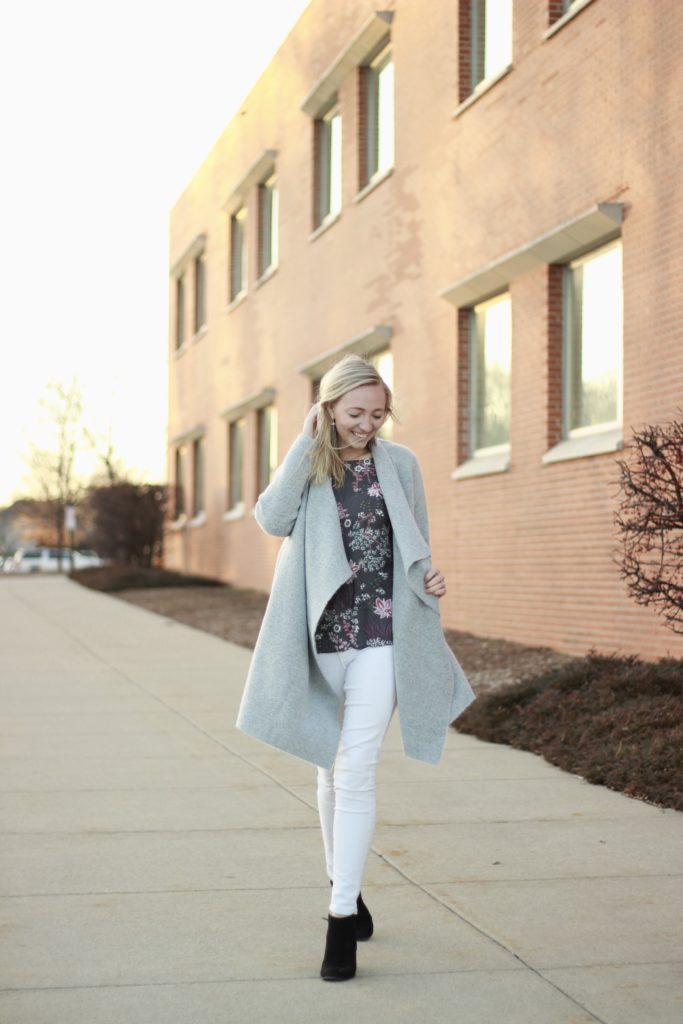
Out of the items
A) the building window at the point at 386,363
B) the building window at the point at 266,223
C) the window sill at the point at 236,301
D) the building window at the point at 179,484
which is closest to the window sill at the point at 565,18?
the building window at the point at 386,363

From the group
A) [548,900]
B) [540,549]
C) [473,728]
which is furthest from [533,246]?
[548,900]

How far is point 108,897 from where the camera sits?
5.39 meters

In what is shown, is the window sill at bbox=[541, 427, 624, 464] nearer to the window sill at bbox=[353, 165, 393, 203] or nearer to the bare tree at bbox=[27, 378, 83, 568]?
the window sill at bbox=[353, 165, 393, 203]

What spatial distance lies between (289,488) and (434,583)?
56cm

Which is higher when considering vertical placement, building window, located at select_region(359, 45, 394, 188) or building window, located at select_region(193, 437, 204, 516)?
building window, located at select_region(359, 45, 394, 188)

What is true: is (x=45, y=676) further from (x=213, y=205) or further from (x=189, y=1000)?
(x=213, y=205)

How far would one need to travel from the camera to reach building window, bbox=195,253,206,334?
3297cm

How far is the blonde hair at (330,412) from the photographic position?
474 centimetres

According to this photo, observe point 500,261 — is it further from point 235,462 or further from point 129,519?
point 129,519

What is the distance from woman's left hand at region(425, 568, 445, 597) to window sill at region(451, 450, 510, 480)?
10.0 meters

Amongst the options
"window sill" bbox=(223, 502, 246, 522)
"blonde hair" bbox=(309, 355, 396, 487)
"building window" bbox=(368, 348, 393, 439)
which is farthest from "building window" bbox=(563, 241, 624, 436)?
"window sill" bbox=(223, 502, 246, 522)

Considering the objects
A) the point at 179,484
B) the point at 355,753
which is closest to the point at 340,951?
the point at 355,753

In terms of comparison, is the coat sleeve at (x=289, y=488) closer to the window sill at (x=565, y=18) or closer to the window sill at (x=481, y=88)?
the window sill at (x=565, y=18)

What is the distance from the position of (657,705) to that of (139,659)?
7702 mm
